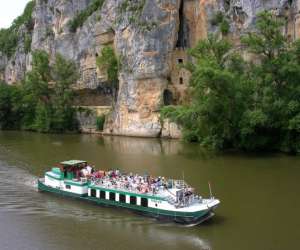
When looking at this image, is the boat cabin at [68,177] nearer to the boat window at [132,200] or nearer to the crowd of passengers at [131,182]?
the crowd of passengers at [131,182]

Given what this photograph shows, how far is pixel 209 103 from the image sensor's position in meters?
43.1

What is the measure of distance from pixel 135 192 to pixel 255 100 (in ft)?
70.4

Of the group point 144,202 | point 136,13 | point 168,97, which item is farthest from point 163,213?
point 136,13

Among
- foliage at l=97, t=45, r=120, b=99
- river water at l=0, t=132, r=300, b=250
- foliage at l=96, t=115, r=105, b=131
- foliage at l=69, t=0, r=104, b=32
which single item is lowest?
river water at l=0, t=132, r=300, b=250

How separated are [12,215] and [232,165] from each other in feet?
58.7

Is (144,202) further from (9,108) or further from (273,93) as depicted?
(9,108)

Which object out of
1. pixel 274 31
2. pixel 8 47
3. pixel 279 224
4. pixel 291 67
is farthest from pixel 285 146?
pixel 8 47

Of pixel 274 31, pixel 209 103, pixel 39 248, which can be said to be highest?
pixel 274 31

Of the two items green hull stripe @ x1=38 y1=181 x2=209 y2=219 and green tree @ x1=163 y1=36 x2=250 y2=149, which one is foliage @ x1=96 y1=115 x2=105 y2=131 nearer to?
green tree @ x1=163 y1=36 x2=250 y2=149

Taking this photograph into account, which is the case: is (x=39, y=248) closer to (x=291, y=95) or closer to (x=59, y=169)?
(x=59, y=169)

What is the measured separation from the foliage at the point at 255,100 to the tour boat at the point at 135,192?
1609cm

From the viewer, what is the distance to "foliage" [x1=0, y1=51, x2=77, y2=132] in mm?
70438

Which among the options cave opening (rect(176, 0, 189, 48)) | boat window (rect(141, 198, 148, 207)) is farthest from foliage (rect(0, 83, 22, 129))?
boat window (rect(141, 198, 148, 207))

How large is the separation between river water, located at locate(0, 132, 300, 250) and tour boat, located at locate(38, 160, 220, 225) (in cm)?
50
